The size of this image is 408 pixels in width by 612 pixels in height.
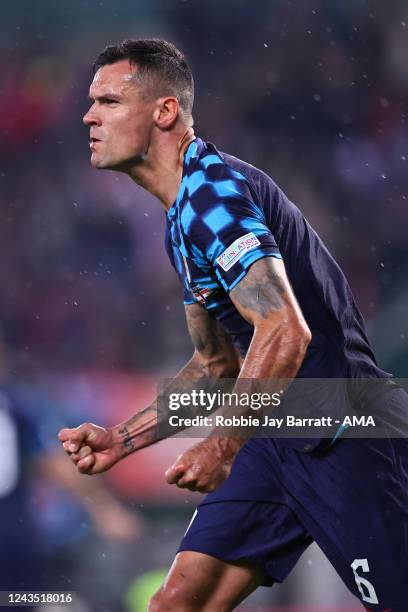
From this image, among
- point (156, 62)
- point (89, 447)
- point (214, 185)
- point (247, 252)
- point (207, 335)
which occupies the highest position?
point (156, 62)

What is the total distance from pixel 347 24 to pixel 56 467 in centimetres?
417

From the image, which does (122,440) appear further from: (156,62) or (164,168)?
(156,62)

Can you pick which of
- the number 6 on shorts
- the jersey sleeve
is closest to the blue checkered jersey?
the jersey sleeve

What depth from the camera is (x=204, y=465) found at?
193 centimetres

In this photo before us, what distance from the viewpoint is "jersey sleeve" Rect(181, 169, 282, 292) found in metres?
2.32

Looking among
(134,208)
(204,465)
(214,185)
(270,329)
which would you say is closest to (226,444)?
(204,465)

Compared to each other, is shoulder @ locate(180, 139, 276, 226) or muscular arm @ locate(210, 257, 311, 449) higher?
shoulder @ locate(180, 139, 276, 226)

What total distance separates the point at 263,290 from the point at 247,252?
0.36 feet

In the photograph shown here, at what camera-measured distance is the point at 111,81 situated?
294cm

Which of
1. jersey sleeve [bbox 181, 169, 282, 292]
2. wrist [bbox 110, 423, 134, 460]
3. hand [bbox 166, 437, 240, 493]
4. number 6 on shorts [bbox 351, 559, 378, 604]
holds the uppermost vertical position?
jersey sleeve [bbox 181, 169, 282, 292]

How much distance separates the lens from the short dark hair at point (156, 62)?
9.79 feet

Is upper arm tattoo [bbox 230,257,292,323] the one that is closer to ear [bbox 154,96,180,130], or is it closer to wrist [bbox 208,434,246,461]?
wrist [bbox 208,434,246,461]

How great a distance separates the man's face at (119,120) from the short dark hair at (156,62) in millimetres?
37

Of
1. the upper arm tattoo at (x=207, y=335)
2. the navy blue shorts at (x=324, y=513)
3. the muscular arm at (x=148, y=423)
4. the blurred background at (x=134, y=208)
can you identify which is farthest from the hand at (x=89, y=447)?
the blurred background at (x=134, y=208)
